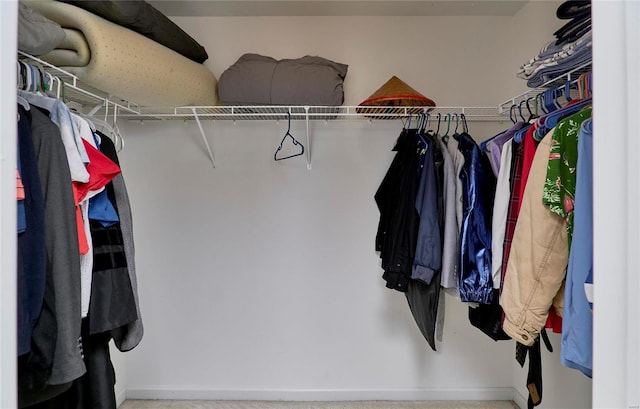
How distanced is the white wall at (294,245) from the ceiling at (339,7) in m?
0.05

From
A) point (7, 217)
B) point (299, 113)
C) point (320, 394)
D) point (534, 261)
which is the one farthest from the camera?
point (320, 394)

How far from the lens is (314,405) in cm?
214

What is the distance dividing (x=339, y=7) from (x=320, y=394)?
7.48 ft

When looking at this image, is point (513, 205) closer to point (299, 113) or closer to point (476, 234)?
point (476, 234)

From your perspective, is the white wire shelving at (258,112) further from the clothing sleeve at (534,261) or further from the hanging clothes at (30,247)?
the hanging clothes at (30,247)

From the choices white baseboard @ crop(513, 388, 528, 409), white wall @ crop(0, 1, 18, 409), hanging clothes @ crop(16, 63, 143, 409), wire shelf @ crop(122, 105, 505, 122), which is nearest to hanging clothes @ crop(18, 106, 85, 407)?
hanging clothes @ crop(16, 63, 143, 409)

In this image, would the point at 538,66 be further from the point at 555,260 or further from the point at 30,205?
the point at 30,205

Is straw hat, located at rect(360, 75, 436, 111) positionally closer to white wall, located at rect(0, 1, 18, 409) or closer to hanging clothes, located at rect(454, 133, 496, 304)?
hanging clothes, located at rect(454, 133, 496, 304)

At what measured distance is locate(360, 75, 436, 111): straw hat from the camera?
71.1 inches

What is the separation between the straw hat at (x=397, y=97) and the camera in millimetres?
1806

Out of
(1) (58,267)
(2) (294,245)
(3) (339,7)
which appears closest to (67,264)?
(1) (58,267)

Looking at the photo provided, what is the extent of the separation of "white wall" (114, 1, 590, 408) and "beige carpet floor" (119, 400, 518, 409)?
4 centimetres

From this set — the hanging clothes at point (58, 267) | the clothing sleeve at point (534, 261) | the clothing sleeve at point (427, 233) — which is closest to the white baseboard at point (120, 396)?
the hanging clothes at point (58, 267)

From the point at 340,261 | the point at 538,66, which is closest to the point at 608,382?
the point at 538,66
